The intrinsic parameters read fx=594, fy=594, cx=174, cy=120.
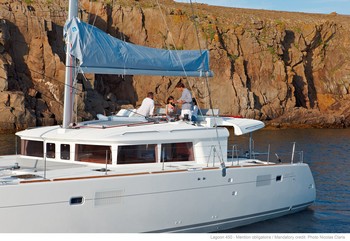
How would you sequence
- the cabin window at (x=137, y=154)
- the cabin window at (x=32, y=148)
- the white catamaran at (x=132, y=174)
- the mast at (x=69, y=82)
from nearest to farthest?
the white catamaran at (x=132, y=174) → the cabin window at (x=137, y=154) → the mast at (x=69, y=82) → the cabin window at (x=32, y=148)

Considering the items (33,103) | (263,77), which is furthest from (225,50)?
(33,103)

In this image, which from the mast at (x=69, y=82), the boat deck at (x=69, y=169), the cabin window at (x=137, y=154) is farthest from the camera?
the mast at (x=69, y=82)

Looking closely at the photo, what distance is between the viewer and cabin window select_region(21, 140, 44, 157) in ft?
45.8

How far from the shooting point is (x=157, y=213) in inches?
483

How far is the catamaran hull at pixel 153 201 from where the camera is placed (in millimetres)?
10758

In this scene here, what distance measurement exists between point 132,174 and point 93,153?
1.60 m

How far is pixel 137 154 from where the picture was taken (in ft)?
43.6

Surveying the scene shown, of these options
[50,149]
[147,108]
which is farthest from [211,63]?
[50,149]

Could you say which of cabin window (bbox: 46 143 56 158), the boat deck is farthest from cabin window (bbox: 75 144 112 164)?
cabin window (bbox: 46 143 56 158)

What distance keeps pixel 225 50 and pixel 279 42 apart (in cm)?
706

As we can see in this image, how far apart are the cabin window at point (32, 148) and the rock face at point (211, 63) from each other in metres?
25.0

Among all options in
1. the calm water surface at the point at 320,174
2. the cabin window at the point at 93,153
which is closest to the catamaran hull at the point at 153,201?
the calm water surface at the point at 320,174

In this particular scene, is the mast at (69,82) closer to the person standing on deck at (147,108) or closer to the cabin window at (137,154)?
the cabin window at (137,154)

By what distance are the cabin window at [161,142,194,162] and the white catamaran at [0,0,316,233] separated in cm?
2
